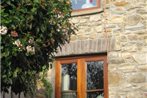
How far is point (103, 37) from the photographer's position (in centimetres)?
862

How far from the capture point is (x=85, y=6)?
8.97 meters

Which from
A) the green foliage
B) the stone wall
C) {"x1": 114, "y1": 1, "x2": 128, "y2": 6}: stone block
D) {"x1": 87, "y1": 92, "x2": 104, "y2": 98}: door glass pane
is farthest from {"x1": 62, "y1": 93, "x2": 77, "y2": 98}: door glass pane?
the green foliage

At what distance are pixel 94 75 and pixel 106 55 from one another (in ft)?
1.42

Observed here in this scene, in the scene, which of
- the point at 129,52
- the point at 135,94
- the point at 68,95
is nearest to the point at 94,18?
the point at 129,52

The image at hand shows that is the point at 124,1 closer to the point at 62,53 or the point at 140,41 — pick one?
the point at 140,41

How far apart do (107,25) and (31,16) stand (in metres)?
3.30

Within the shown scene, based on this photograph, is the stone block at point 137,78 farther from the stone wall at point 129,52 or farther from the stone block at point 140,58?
the stone block at point 140,58

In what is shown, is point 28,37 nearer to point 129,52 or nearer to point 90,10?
point 129,52

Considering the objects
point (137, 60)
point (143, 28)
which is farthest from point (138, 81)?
point (143, 28)

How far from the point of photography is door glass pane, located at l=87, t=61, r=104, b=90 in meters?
8.73

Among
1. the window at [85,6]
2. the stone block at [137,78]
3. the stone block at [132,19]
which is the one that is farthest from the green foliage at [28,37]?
the window at [85,6]

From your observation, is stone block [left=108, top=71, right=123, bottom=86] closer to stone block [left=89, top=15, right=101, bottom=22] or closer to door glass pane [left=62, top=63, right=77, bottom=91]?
door glass pane [left=62, top=63, right=77, bottom=91]

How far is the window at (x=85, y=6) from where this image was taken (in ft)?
29.0

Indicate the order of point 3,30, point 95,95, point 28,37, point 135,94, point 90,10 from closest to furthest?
point 3,30 < point 28,37 < point 135,94 < point 95,95 < point 90,10
